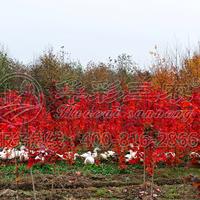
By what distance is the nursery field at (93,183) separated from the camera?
6633 millimetres

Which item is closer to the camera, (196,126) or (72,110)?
(196,126)

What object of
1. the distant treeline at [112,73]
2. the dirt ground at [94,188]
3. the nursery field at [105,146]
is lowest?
the dirt ground at [94,188]

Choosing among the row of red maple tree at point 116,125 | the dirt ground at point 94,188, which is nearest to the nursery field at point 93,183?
the dirt ground at point 94,188

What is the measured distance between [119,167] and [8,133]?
103 inches

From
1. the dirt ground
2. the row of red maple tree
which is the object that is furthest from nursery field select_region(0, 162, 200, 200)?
the row of red maple tree

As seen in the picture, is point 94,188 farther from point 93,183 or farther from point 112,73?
point 112,73

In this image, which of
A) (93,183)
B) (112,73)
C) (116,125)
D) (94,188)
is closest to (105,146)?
(116,125)

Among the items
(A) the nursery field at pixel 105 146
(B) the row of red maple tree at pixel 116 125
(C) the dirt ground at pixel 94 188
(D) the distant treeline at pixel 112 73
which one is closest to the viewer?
(C) the dirt ground at pixel 94 188

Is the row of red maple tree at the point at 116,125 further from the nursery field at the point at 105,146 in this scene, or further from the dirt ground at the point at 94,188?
the dirt ground at the point at 94,188

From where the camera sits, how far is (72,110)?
9.66 meters

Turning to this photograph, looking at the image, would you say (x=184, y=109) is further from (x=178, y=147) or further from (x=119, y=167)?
(x=119, y=167)

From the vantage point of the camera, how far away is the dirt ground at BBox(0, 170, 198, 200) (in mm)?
6578

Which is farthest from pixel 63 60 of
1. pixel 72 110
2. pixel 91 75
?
pixel 72 110

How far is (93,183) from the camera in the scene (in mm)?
7480
